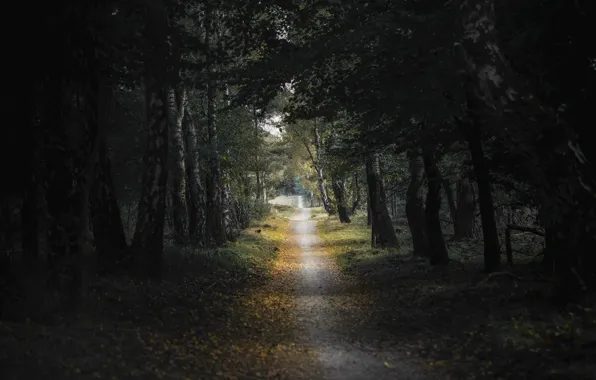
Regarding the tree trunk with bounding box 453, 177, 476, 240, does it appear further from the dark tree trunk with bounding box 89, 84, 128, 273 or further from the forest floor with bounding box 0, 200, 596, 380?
the dark tree trunk with bounding box 89, 84, 128, 273

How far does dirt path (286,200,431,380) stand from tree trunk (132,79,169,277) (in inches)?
153

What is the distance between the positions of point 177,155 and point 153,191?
6043 mm

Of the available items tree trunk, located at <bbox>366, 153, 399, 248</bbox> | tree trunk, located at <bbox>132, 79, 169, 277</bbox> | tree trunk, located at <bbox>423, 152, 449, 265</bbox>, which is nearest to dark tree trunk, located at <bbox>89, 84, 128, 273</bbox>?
tree trunk, located at <bbox>132, 79, 169, 277</bbox>

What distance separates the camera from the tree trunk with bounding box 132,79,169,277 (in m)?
12.4

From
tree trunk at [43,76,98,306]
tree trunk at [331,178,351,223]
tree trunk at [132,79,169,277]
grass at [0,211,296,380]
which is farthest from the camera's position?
tree trunk at [331,178,351,223]

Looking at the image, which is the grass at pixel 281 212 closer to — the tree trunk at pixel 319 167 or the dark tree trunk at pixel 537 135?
the tree trunk at pixel 319 167

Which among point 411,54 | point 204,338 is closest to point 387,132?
point 411,54

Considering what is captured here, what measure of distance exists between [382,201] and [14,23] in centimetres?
1614

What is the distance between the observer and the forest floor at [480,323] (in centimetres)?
634

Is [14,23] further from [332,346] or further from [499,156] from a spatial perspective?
[499,156]

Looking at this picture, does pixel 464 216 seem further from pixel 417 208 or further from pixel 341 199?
pixel 341 199

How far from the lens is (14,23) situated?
7.77 m

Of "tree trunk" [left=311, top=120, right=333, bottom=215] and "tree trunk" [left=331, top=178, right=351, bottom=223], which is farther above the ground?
"tree trunk" [left=311, top=120, right=333, bottom=215]

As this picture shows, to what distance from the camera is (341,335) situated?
9.19 metres
